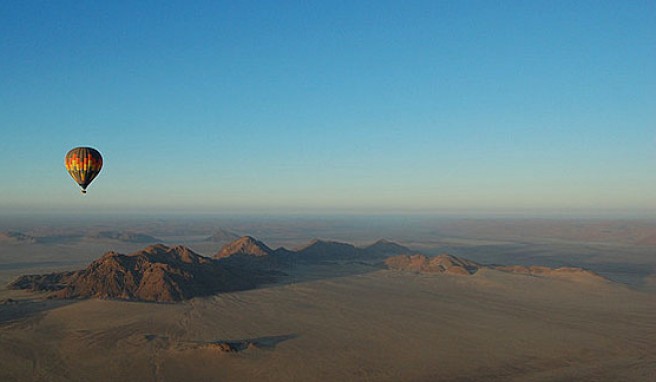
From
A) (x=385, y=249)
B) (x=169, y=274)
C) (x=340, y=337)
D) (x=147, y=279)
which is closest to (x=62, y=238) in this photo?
(x=385, y=249)

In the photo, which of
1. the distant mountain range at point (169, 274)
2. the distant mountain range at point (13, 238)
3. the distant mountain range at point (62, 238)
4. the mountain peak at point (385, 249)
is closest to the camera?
the distant mountain range at point (169, 274)

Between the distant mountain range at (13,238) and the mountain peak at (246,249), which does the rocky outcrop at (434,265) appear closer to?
the mountain peak at (246,249)

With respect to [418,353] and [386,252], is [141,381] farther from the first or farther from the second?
[386,252]

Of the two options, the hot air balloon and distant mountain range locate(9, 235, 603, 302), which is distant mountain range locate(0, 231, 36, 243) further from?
the hot air balloon

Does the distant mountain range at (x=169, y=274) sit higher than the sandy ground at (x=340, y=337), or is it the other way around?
the distant mountain range at (x=169, y=274)

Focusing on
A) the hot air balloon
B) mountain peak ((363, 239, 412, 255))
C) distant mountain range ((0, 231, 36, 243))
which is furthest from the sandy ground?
distant mountain range ((0, 231, 36, 243))

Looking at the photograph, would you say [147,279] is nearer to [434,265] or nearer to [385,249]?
[434,265]

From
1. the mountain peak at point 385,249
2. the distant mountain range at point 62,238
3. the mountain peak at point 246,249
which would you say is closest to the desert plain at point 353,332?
the mountain peak at point 246,249
